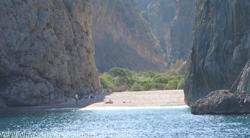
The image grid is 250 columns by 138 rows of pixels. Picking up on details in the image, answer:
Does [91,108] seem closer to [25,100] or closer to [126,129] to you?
[25,100]

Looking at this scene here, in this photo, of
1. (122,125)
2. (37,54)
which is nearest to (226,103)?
(122,125)

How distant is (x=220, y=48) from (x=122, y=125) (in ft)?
59.9

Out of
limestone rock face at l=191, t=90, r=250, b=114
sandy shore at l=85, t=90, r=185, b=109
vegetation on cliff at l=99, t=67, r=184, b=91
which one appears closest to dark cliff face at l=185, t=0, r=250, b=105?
limestone rock face at l=191, t=90, r=250, b=114

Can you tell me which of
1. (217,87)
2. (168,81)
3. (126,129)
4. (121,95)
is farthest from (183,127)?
(168,81)

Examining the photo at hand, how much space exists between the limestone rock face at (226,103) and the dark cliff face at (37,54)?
81.3 feet

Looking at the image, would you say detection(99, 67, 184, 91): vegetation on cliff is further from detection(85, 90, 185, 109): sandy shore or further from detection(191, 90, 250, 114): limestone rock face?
detection(191, 90, 250, 114): limestone rock face

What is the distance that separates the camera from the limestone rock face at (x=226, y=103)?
197ft

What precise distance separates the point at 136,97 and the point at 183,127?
40113mm

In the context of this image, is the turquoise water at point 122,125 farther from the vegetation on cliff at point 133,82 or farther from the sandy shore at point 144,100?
the vegetation on cliff at point 133,82

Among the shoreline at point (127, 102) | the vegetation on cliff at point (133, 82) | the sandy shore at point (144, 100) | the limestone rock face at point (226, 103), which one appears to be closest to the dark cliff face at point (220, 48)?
the limestone rock face at point (226, 103)

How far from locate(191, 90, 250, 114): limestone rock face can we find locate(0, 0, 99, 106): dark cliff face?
24790 mm

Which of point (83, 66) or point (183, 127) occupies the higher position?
point (83, 66)

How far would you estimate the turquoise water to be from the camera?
48125mm

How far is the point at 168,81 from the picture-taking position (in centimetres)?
12556
